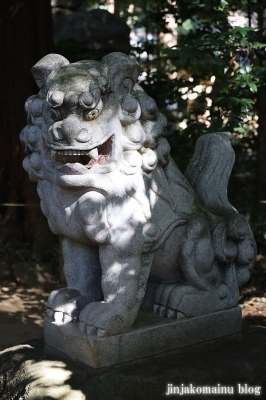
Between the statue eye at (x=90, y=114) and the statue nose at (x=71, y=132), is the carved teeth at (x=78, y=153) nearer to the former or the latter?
the statue nose at (x=71, y=132)

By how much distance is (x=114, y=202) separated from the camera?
3.47 metres

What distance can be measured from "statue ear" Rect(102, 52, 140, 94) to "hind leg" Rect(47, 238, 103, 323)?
2.93 feet

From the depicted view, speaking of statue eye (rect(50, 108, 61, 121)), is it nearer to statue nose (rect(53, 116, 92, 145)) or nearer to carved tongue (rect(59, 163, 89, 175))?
statue nose (rect(53, 116, 92, 145))

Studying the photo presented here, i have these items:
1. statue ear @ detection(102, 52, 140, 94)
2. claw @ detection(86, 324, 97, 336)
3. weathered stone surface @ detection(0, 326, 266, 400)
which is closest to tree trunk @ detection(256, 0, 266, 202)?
statue ear @ detection(102, 52, 140, 94)

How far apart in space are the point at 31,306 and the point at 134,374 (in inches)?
130

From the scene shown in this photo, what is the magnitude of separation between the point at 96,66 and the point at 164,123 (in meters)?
0.48

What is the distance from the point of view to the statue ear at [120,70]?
11.5 feet

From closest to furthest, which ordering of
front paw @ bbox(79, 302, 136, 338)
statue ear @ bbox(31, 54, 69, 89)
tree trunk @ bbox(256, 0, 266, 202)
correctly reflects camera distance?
front paw @ bbox(79, 302, 136, 338)
statue ear @ bbox(31, 54, 69, 89)
tree trunk @ bbox(256, 0, 266, 202)

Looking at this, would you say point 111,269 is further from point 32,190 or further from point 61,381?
point 32,190

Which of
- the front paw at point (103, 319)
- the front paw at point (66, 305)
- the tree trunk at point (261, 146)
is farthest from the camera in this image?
the tree trunk at point (261, 146)

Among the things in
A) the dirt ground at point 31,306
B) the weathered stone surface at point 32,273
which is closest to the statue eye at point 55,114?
the dirt ground at point 31,306

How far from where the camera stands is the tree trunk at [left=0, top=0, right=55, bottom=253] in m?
7.19

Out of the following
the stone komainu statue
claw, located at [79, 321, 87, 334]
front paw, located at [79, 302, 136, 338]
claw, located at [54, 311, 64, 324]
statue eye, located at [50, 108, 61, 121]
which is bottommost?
claw, located at [54, 311, 64, 324]

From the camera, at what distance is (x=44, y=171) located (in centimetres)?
357
